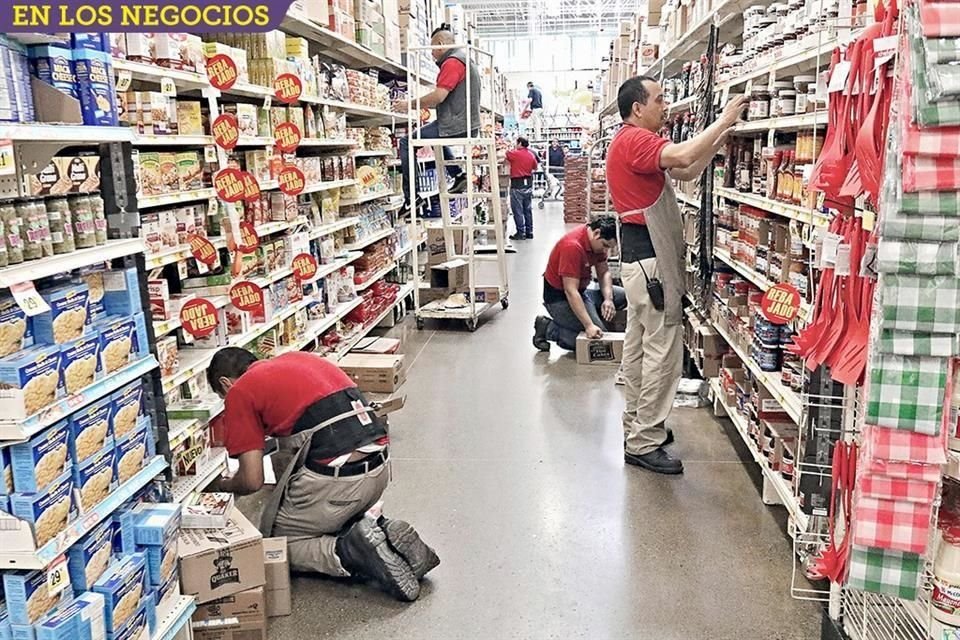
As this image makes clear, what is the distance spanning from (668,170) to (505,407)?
2104mm

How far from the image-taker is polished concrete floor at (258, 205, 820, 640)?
3117 mm

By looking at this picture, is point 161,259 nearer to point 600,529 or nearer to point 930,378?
point 600,529

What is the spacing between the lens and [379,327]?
8414mm

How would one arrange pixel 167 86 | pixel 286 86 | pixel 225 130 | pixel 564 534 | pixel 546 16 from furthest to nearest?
1. pixel 546 16
2. pixel 286 86
3. pixel 225 130
4. pixel 564 534
5. pixel 167 86

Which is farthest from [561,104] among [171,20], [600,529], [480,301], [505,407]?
[171,20]

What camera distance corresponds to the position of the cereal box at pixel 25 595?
2094mm

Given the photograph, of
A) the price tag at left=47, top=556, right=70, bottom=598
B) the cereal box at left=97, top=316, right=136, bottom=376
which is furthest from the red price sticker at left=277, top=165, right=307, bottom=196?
the price tag at left=47, top=556, right=70, bottom=598

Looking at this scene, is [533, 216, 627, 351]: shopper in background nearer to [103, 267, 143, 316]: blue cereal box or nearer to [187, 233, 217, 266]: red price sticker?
[187, 233, 217, 266]: red price sticker

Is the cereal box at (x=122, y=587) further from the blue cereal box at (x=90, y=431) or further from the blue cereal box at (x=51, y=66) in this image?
the blue cereal box at (x=51, y=66)

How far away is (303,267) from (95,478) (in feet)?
Answer: 9.48

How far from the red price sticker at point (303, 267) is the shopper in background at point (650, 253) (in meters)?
1.93

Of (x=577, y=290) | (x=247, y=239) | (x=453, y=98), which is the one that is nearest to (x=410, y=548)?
(x=247, y=239)

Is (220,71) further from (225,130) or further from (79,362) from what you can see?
(79,362)

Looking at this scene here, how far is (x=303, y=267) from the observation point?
5.16 meters
